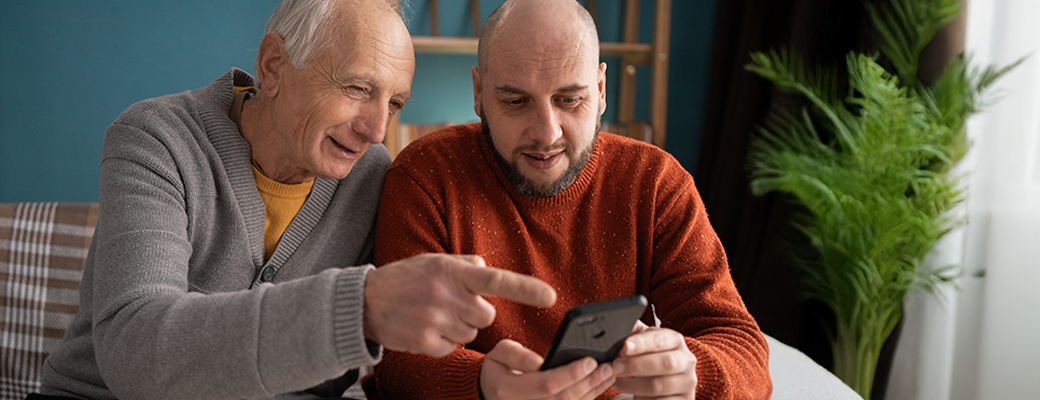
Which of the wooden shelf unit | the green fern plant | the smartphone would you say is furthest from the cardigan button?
the wooden shelf unit

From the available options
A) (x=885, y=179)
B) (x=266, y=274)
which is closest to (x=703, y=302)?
(x=266, y=274)

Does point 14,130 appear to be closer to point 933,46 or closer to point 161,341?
point 161,341

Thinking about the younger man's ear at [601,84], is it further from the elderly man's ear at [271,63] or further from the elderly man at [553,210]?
the elderly man's ear at [271,63]

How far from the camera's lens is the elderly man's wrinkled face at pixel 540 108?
1190mm

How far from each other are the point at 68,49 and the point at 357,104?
7.45ft

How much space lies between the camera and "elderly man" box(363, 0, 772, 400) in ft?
3.90

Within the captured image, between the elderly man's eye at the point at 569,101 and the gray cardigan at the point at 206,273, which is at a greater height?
the elderly man's eye at the point at 569,101

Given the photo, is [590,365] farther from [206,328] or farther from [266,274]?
[266,274]

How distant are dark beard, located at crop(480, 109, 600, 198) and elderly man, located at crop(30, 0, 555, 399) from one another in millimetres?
219

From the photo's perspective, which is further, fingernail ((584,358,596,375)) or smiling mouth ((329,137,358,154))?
smiling mouth ((329,137,358,154))

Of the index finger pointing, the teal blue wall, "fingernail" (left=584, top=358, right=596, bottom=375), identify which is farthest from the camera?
the teal blue wall

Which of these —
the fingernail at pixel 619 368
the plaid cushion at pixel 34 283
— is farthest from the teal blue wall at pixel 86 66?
the fingernail at pixel 619 368

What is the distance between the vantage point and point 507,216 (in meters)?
1.30

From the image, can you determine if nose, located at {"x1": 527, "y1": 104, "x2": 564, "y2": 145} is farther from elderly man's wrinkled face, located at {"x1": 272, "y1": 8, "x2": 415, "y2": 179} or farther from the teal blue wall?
the teal blue wall
